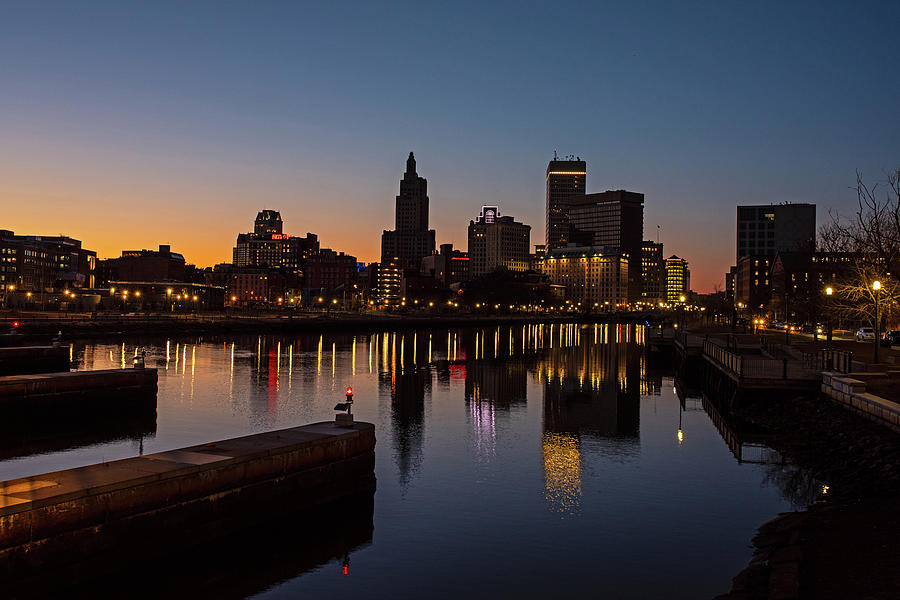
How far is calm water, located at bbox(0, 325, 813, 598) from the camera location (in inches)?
686

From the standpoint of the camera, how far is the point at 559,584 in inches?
667

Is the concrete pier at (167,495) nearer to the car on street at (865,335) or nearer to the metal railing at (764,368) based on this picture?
the metal railing at (764,368)

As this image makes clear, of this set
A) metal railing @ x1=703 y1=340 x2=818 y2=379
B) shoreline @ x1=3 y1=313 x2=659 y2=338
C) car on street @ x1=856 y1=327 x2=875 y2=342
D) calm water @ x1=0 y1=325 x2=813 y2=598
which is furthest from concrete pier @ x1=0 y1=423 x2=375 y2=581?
shoreline @ x1=3 y1=313 x2=659 y2=338

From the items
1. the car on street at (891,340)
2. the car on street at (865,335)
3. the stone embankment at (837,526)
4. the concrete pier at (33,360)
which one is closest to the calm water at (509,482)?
the stone embankment at (837,526)

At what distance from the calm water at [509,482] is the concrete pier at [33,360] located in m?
6.82

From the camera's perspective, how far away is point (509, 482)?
85.6 ft

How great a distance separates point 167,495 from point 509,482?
12635 mm

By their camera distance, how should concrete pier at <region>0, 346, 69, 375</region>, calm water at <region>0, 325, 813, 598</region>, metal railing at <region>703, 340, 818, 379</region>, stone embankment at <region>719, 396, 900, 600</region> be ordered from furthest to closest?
1. concrete pier at <region>0, 346, 69, 375</region>
2. metal railing at <region>703, 340, 818, 379</region>
3. calm water at <region>0, 325, 813, 598</region>
4. stone embankment at <region>719, 396, 900, 600</region>

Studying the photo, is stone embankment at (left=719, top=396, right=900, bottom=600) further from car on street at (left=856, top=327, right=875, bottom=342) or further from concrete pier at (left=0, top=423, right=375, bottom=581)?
car on street at (left=856, top=327, right=875, bottom=342)

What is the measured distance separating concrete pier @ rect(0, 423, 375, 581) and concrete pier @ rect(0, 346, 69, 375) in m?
36.1

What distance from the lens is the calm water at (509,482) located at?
17422 millimetres

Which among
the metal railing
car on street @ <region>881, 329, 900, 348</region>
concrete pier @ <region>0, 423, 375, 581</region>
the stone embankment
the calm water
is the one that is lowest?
the calm water

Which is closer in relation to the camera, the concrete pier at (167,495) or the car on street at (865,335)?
the concrete pier at (167,495)

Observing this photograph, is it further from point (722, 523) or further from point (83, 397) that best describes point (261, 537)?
point (83, 397)
